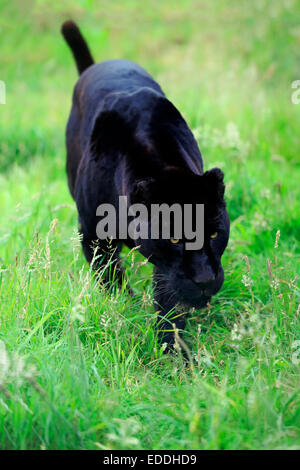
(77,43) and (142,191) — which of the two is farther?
(77,43)

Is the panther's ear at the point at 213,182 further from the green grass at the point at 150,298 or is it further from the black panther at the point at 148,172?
the green grass at the point at 150,298

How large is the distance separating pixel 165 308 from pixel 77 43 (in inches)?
86.1

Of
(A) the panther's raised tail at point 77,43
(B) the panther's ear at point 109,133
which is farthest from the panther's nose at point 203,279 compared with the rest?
(A) the panther's raised tail at point 77,43

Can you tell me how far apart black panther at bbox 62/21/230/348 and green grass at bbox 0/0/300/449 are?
0.14m

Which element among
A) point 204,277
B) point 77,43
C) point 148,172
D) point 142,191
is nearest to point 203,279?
point 204,277

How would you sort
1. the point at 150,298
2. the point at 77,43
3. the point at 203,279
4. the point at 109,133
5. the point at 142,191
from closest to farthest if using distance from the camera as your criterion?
1. the point at 203,279
2. the point at 142,191
3. the point at 150,298
4. the point at 109,133
5. the point at 77,43

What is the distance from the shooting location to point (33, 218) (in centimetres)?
362

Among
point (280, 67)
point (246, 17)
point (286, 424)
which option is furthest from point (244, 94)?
point (286, 424)

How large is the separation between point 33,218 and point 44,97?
3.95 meters

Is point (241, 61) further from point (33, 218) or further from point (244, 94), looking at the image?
point (33, 218)

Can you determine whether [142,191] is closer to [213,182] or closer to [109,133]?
[213,182]

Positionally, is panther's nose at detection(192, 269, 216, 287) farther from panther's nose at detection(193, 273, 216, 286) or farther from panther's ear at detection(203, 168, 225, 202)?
panther's ear at detection(203, 168, 225, 202)

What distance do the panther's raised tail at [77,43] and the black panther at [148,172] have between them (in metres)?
0.61

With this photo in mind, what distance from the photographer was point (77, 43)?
3834 mm
